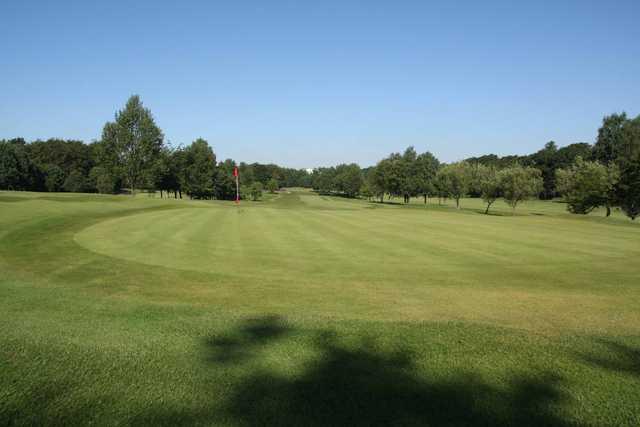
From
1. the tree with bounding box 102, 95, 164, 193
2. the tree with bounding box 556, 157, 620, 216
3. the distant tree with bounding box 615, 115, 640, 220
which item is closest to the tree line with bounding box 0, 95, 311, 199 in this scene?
the tree with bounding box 102, 95, 164, 193

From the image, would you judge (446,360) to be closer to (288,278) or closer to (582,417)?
(582,417)

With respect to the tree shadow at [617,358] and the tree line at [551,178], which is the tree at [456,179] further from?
the tree shadow at [617,358]

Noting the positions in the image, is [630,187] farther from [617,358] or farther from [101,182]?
[101,182]

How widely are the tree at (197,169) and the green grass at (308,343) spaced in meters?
78.2

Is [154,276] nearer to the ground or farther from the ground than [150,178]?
nearer to the ground

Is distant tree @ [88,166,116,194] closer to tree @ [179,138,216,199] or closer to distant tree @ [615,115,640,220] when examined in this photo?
tree @ [179,138,216,199]

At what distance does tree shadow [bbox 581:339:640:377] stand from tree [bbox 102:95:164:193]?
68.5m

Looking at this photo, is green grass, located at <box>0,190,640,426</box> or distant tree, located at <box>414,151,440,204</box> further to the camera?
distant tree, located at <box>414,151,440,204</box>

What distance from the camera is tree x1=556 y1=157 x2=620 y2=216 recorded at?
5131 cm

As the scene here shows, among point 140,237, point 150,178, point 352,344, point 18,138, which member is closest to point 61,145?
point 18,138

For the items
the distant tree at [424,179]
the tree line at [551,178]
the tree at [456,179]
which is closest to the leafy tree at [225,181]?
the tree line at [551,178]

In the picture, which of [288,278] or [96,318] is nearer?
[96,318]

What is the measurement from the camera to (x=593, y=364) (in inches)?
204

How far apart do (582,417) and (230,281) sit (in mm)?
8493
